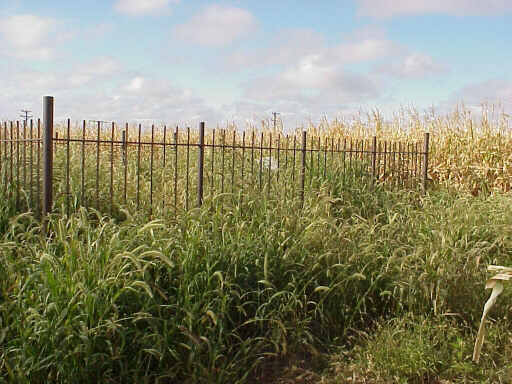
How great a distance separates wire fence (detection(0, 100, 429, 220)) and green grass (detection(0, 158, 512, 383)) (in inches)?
36.3

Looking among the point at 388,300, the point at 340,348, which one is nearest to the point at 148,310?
the point at 340,348

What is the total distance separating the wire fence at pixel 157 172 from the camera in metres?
6.34

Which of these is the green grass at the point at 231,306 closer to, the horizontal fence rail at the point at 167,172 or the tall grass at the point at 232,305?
the tall grass at the point at 232,305

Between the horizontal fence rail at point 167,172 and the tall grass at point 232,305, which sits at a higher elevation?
the horizontal fence rail at point 167,172

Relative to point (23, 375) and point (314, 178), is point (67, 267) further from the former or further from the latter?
Result: point (314, 178)

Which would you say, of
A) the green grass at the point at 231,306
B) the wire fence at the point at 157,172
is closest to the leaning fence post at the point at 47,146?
the wire fence at the point at 157,172

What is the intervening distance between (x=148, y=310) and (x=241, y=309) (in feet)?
2.40

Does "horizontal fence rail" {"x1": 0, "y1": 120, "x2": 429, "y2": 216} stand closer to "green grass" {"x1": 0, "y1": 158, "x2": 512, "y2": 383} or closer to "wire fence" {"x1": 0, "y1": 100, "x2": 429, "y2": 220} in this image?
"wire fence" {"x1": 0, "y1": 100, "x2": 429, "y2": 220}

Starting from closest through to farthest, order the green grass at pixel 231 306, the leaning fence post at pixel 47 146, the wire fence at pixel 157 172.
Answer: the green grass at pixel 231 306 → the leaning fence post at pixel 47 146 → the wire fence at pixel 157 172

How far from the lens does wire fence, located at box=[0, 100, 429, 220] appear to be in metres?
6.34

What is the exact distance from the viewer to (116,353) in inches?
145

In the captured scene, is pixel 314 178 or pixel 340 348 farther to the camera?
pixel 314 178

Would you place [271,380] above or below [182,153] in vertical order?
below

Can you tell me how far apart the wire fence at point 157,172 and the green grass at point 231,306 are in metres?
0.92
